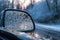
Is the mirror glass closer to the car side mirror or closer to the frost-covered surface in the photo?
the car side mirror

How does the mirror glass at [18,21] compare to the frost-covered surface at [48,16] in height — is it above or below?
above

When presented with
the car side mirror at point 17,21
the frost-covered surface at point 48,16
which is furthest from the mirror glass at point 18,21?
the frost-covered surface at point 48,16

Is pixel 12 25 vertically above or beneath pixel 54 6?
above

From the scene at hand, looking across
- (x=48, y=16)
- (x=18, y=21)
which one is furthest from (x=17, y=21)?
(x=48, y=16)

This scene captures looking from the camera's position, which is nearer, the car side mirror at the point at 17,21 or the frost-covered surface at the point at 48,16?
the car side mirror at the point at 17,21

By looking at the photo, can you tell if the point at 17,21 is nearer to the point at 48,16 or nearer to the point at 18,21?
the point at 18,21

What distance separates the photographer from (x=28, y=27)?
3973 mm

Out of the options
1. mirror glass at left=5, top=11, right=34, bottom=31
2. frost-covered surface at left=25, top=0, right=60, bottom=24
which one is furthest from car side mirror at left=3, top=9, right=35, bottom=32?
frost-covered surface at left=25, top=0, right=60, bottom=24

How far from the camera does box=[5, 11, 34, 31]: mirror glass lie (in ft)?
12.2

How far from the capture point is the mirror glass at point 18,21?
3.72 metres

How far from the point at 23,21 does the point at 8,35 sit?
4.70ft

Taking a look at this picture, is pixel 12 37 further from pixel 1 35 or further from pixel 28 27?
pixel 28 27

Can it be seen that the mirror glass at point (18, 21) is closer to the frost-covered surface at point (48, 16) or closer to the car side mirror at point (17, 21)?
the car side mirror at point (17, 21)

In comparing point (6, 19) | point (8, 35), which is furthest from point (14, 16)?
point (8, 35)
